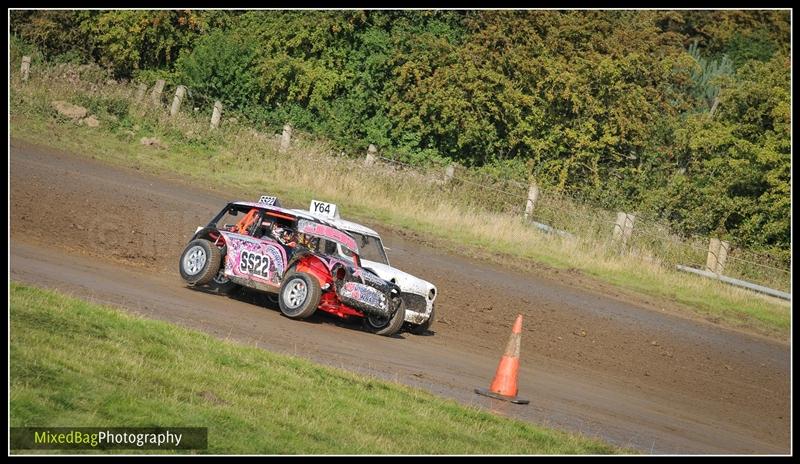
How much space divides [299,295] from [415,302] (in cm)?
219

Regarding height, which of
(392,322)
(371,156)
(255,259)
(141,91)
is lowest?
(392,322)

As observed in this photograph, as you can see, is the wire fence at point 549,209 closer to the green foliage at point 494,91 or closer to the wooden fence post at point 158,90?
the wooden fence post at point 158,90

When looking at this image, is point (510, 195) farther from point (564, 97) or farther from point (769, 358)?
point (769, 358)

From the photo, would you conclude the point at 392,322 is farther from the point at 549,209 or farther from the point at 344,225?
the point at 549,209

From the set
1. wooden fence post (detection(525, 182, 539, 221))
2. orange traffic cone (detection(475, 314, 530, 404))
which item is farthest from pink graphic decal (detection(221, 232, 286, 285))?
wooden fence post (detection(525, 182, 539, 221))

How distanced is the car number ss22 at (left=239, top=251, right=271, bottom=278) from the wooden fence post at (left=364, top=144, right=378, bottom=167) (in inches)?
711

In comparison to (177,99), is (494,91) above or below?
above

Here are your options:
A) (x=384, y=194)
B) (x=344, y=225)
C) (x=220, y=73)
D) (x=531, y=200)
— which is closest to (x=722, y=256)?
(x=531, y=200)

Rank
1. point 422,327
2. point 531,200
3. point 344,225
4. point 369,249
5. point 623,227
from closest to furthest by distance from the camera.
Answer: point 422,327, point 344,225, point 369,249, point 623,227, point 531,200

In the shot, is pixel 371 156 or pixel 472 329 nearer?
pixel 472 329

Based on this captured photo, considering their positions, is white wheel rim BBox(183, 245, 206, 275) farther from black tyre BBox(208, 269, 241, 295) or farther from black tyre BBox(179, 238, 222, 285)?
black tyre BBox(208, 269, 241, 295)

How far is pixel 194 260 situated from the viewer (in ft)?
58.3

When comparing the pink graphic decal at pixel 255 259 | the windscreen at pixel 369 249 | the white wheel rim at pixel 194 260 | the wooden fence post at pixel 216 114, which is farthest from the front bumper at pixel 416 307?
the wooden fence post at pixel 216 114

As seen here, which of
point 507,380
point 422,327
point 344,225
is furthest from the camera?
point 344,225
